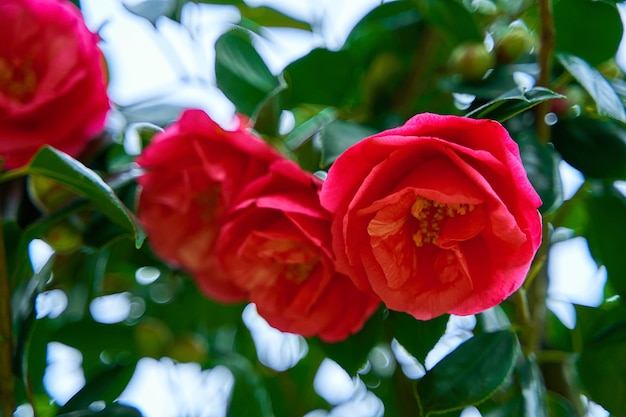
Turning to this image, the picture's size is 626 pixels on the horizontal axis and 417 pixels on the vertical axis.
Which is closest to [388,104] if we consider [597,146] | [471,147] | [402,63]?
[402,63]

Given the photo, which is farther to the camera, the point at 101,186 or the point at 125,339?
the point at 125,339

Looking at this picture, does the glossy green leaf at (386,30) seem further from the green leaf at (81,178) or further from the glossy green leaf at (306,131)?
the green leaf at (81,178)

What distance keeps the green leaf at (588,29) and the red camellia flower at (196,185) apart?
0.92ft

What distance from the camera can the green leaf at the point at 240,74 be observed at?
0.77m

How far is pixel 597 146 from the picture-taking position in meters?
0.65

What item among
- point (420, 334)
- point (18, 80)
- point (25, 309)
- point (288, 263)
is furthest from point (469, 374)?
point (18, 80)

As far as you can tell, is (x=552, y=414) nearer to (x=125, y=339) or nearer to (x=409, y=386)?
(x=409, y=386)

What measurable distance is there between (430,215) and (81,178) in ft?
0.84

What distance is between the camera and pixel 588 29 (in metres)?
0.68

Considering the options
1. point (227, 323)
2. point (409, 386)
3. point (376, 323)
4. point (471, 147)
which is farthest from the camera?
point (227, 323)

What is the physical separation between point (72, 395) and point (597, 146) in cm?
51

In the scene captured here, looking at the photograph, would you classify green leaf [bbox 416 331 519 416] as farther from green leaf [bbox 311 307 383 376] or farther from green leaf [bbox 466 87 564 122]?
green leaf [bbox 466 87 564 122]

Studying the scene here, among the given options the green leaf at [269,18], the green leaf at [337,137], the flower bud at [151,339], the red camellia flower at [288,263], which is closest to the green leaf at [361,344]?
the red camellia flower at [288,263]

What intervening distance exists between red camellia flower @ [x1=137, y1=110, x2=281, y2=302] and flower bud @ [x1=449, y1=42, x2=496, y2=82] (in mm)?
198
